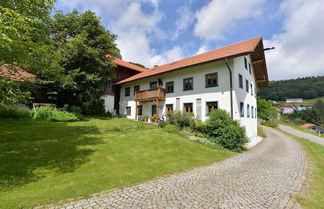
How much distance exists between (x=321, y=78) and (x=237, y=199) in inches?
7215

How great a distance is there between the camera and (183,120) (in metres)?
14.2

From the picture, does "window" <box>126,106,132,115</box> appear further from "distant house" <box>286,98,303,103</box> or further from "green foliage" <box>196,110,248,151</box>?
"distant house" <box>286,98,303,103</box>

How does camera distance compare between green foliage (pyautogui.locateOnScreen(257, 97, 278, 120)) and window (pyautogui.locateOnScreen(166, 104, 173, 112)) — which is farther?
green foliage (pyautogui.locateOnScreen(257, 97, 278, 120))

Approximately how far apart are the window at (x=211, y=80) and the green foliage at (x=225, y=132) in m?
3.45

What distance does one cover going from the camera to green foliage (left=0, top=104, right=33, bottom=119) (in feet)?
39.7

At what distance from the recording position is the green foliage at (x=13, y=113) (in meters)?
12.1

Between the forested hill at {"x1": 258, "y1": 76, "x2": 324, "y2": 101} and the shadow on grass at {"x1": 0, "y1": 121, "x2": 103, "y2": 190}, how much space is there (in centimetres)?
13749

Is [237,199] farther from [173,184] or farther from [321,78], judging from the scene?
[321,78]

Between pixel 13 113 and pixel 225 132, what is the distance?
17.1 metres

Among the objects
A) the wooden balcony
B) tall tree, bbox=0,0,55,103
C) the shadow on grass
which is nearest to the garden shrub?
the wooden balcony

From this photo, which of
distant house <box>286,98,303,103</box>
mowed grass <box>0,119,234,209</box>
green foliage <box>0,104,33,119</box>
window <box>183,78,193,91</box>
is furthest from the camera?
Result: distant house <box>286,98,303,103</box>

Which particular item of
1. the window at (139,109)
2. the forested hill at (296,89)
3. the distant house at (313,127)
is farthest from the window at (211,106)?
the forested hill at (296,89)

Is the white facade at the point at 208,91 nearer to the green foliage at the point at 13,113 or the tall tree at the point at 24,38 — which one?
the green foliage at the point at 13,113

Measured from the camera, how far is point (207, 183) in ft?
16.3
